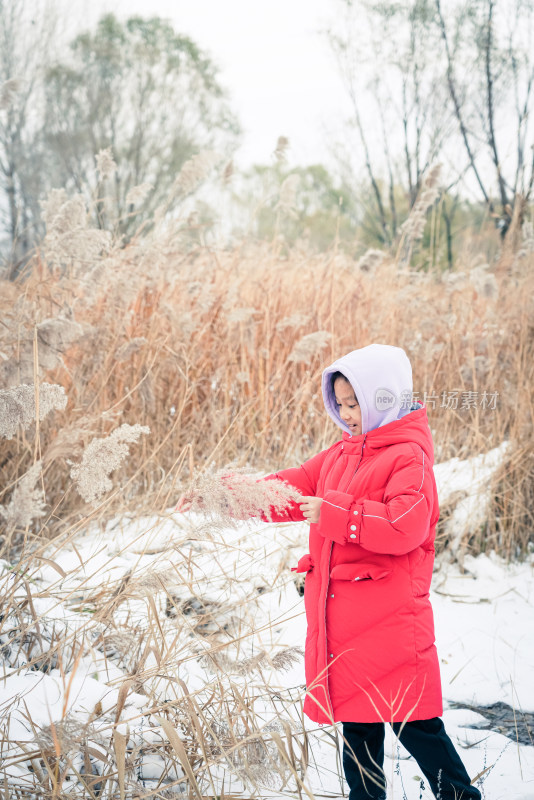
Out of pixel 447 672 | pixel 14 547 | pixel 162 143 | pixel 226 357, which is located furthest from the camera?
pixel 162 143

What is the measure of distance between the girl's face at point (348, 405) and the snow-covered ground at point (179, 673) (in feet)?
1.22

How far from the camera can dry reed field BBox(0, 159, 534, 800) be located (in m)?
1.28

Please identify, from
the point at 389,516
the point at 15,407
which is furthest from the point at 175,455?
the point at 389,516

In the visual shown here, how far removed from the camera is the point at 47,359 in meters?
1.61

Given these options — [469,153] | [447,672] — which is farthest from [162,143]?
[447,672]

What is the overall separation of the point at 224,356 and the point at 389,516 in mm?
1929

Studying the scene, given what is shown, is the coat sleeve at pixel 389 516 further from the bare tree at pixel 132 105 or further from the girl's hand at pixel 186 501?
the bare tree at pixel 132 105

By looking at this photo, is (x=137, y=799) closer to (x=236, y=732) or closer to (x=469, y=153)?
(x=236, y=732)

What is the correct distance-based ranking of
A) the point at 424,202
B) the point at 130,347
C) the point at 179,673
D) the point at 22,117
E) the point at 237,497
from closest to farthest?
the point at 237,497
the point at 179,673
the point at 130,347
the point at 424,202
the point at 22,117

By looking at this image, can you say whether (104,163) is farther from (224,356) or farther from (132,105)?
(132,105)

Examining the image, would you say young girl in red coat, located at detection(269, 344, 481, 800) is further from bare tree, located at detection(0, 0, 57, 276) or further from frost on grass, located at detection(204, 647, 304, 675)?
bare tree, located at detection(0, 0, 57, 276)

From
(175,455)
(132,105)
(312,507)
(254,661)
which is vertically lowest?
(254,661)

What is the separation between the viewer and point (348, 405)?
1505 mm

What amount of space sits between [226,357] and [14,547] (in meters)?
1.38
